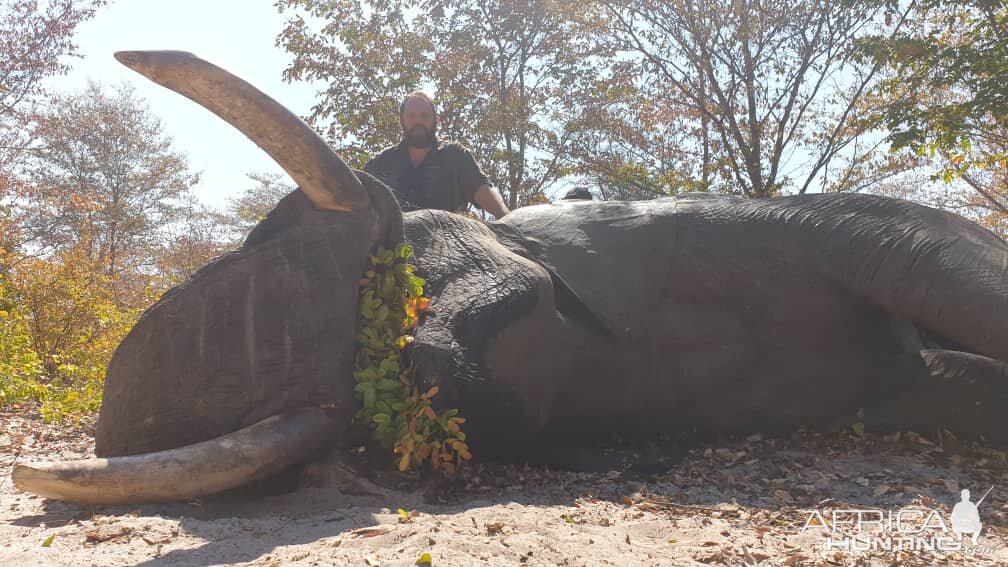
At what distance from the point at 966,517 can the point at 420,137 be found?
3.86 m

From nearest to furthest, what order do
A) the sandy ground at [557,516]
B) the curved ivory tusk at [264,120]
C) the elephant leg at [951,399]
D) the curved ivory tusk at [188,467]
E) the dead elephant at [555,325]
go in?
the sandy ground at [557,516] → the curved ivory tusk at [188,467] → the curved ivory tusk at [264,120] → the dead elephant at [555,325] → the elephant leg at [951,399]

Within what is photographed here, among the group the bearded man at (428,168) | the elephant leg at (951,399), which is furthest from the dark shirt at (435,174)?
the elephant leg at (951,399)

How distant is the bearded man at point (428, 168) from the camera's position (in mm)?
5367

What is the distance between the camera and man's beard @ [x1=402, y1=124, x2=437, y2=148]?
5398 mm

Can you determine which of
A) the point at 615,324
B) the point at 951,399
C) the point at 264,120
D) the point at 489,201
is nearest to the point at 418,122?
the point at 489,201

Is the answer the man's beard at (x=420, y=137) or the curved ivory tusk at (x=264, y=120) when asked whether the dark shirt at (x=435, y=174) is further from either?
the curved ivory tusk at (x=264, y=120)

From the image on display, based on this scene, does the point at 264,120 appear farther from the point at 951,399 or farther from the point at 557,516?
the point at 951,399

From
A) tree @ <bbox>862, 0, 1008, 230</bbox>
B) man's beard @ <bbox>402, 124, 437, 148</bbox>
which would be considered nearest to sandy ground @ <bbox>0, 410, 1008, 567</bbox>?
man's beard @ <bbox>402, 124, 437, 148</bbox>

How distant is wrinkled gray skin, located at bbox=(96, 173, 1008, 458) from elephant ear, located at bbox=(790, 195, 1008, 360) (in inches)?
0.4

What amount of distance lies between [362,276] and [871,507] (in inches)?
92.7

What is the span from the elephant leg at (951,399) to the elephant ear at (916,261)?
43 centimetres

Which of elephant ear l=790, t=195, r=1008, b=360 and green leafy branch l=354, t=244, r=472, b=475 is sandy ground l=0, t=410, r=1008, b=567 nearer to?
green leafy branch l=354, t=244, r=472, b=475

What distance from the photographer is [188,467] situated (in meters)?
2.78

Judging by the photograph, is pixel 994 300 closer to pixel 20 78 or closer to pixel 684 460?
pixel 684 460
